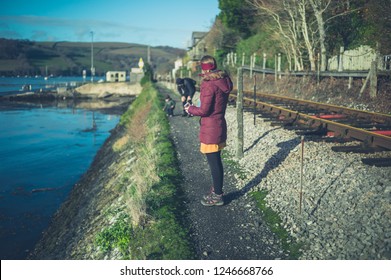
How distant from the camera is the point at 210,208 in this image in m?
5.69

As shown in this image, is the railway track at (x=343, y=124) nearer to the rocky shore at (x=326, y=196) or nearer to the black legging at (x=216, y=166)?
the rocky shore at (x=326, y=196)

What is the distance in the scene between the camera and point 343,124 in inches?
342

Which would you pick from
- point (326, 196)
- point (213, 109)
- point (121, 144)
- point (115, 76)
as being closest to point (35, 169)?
point (121, 144)

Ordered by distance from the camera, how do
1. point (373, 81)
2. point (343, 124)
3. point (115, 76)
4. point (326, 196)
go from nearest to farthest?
point (326, 196) → point (343, 124) → point (373, 81) → point (115, 76)

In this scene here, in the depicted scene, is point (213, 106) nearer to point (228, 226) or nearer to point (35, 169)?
point (228, 226)

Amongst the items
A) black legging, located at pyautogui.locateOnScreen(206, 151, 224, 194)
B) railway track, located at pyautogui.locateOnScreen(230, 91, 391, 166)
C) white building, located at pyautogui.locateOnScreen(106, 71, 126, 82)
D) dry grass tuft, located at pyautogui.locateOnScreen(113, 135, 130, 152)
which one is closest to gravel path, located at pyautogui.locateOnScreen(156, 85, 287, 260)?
black legging, located at pyautogui.locateOnScreen(206, 151, 224, 194)

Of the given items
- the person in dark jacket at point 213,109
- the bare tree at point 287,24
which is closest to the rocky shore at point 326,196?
the person in dark jacket at point 213,109

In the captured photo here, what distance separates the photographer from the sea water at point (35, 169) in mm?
10922

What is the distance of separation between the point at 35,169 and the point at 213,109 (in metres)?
15.8

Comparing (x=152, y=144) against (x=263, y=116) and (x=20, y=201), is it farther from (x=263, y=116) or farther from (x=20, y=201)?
(x=20, y=201)

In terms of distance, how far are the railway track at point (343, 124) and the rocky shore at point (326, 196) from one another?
331 millimetres

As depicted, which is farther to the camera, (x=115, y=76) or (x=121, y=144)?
(x=115, y=76)

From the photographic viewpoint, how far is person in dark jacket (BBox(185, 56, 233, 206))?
4988mm

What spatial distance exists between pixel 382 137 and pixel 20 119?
3958 centimetres
